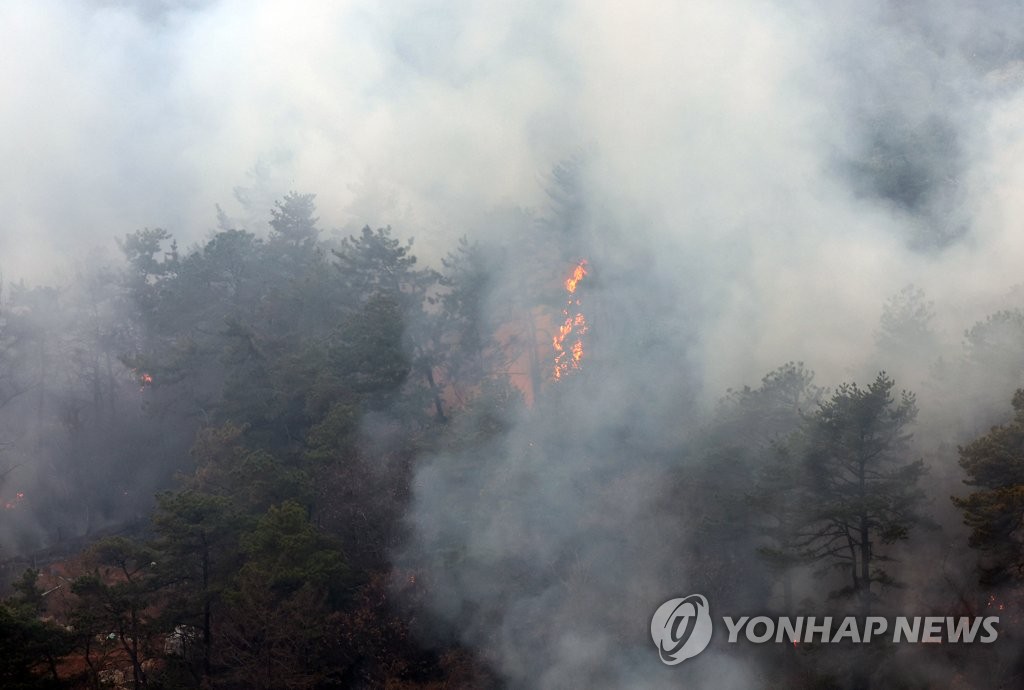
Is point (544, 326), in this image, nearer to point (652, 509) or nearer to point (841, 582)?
point (652, 509)

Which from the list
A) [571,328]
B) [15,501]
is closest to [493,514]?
[571,328]

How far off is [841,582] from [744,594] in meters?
2.27

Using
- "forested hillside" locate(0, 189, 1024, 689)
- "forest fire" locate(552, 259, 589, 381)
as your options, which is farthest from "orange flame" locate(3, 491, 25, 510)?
"forest fire" locate(552, 259, 589, 381)

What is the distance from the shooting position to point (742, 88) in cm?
4159

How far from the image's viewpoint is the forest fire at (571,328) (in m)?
38.8

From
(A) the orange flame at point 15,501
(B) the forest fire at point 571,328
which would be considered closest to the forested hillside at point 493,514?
(B) the forest fire at point 571,328

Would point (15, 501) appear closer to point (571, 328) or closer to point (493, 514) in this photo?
point (571, 328)

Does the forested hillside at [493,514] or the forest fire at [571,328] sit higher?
the forest fire at [571,328]

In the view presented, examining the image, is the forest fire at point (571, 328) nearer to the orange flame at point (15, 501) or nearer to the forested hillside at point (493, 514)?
the forested hillside at point (493, 514)

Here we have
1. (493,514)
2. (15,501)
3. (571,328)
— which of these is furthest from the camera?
(15,501)

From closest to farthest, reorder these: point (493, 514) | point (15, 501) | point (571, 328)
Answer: point (493, 514), point (571, 328), point (15, 501)

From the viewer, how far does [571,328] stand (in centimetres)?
4006

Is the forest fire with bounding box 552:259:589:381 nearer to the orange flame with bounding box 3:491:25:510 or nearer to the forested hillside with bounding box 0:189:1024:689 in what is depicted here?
the forested hillside with bounding box 0:189:1024:689

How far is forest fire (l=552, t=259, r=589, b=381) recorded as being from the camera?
127ft
